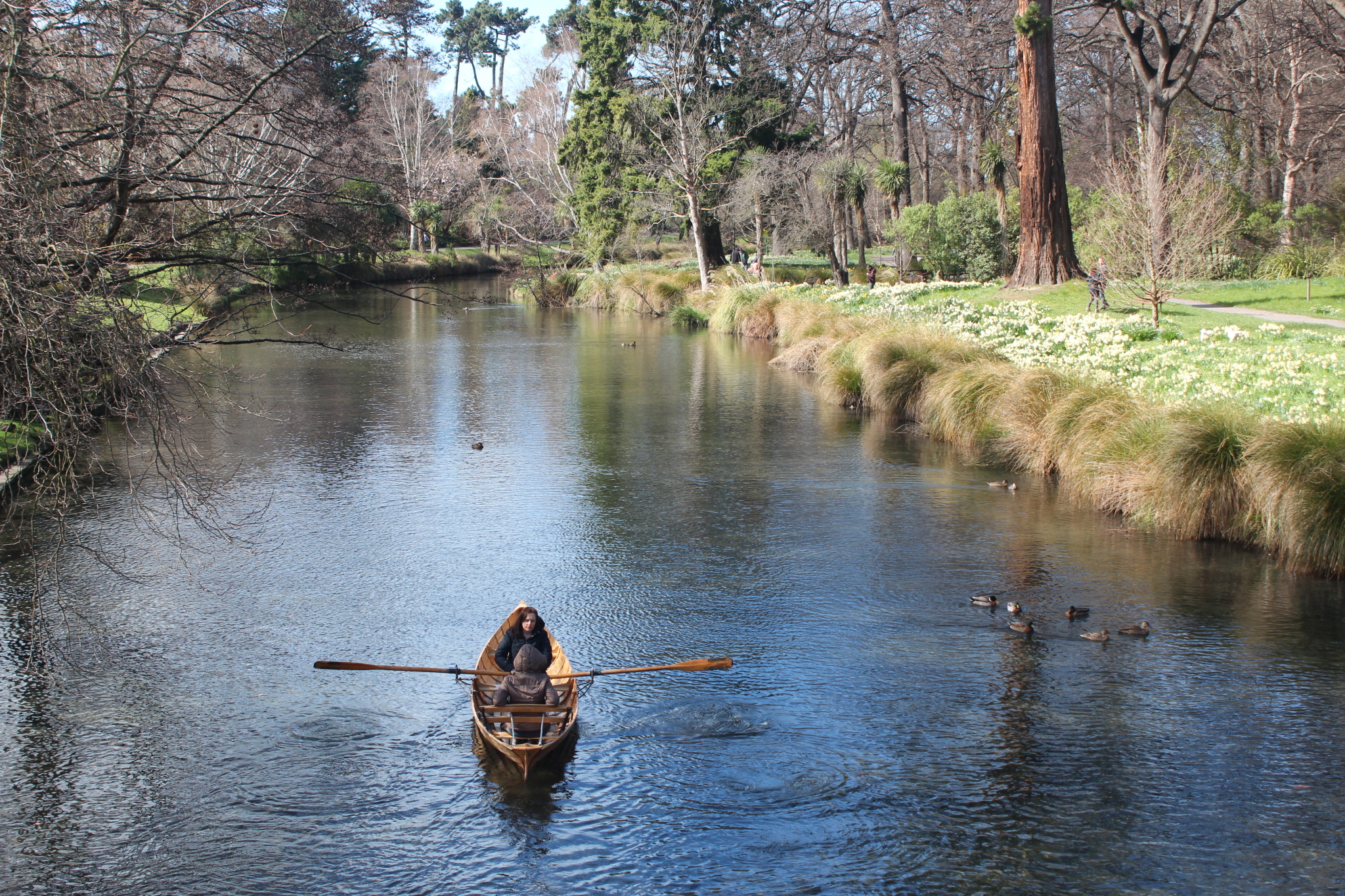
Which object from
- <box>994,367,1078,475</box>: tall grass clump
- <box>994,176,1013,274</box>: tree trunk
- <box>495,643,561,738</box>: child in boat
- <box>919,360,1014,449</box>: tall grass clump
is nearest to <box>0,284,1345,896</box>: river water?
<box>495,643,561,738</box>: child in boat

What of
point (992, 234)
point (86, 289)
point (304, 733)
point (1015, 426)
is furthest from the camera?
point (992, 234)

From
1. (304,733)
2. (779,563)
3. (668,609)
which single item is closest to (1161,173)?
(779,563)

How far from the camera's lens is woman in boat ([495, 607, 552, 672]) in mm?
8758

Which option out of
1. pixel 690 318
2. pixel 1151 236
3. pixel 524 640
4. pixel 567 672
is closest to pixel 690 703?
pixel 567 672

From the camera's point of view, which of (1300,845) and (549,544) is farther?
(549,544)

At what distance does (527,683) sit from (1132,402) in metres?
10.4

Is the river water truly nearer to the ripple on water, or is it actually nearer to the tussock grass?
the ripple on water

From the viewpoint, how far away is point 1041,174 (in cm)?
2819

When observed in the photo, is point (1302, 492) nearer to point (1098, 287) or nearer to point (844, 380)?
point (844, 380)

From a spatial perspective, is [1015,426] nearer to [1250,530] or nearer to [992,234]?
[1250,530]

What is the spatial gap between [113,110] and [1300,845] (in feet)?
28.9

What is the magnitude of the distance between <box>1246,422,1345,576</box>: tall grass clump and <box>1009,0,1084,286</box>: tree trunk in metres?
16.5

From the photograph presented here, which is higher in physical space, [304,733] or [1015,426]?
[1015,426]

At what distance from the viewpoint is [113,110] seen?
728 centimetres
